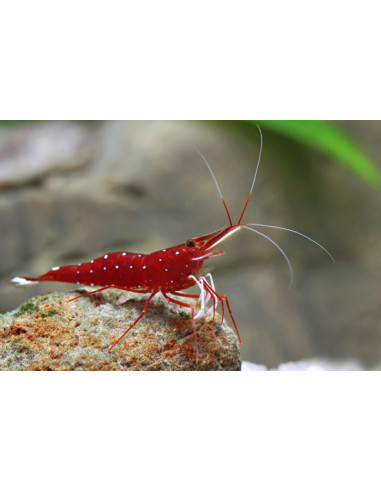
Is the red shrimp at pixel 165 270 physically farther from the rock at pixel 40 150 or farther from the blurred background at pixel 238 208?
the rock at pixel 40 150

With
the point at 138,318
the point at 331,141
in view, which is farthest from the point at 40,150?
the point at 331,141

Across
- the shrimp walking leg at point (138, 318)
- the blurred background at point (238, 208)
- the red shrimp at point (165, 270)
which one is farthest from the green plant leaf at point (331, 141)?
the shrimp walking leg at point (138, 318)

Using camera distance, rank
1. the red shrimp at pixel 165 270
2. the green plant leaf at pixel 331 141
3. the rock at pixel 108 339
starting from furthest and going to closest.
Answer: the green plant leaf at pixel 331 141 → the red shrimp at pixel 165 270 → the rock at pixel 108 339

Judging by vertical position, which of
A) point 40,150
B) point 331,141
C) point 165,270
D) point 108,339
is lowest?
point 108,339

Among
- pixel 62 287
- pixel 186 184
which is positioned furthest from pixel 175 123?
pixel 62 287

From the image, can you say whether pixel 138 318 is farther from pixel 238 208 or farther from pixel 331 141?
pixel 331 141

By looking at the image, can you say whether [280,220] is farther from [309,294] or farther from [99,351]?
[99,351]
